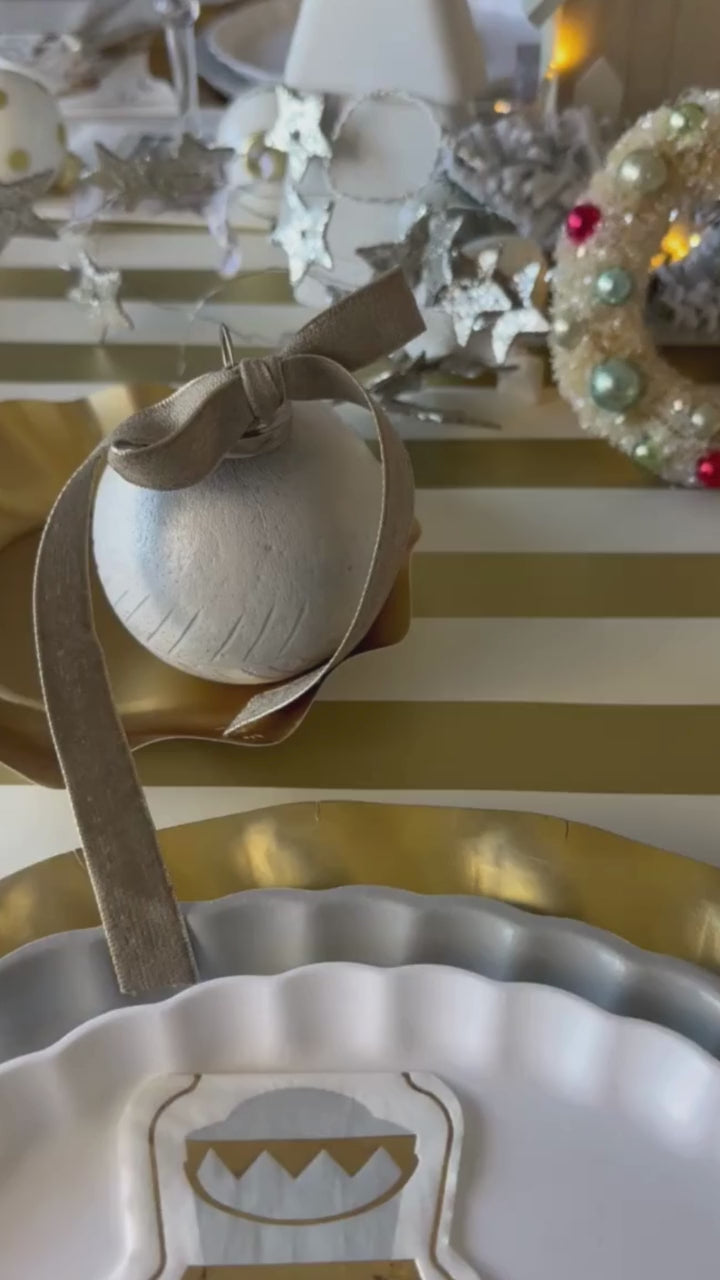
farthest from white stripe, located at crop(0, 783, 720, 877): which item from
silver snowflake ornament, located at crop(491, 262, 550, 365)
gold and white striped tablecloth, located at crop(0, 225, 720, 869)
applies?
silver snowflake ornament, located at crop(491, 262, 550, 365)

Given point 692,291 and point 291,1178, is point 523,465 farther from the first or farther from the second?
point 291,1178

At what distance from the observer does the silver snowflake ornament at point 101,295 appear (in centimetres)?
57

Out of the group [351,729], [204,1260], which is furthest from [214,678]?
[204,1260]

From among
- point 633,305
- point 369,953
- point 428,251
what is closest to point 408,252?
point 428,251

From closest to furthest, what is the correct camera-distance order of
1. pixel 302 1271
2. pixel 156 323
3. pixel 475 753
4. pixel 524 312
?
pixel 302 1271, pixel 475 753, pixel 524 312, pixel 156 323

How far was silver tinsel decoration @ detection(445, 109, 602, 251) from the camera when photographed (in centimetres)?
52

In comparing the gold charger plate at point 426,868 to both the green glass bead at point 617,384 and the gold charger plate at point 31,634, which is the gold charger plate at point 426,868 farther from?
the green glass bead at point 617,384

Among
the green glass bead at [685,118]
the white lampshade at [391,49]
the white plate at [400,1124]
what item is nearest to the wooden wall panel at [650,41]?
the white lampshade at [391,49]

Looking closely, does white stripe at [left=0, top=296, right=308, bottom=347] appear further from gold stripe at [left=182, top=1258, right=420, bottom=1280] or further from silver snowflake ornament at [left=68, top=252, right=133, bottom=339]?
gold stripe at [left=182, top=1258, right=420, bottom=1280]

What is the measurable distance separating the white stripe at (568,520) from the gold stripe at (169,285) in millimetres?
204

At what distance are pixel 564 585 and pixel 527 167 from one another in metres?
0.21

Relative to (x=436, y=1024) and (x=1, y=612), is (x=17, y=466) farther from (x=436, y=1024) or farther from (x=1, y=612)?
(x=436, y=1024)

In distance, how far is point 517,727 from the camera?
39cm

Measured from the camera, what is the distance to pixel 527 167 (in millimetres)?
522
